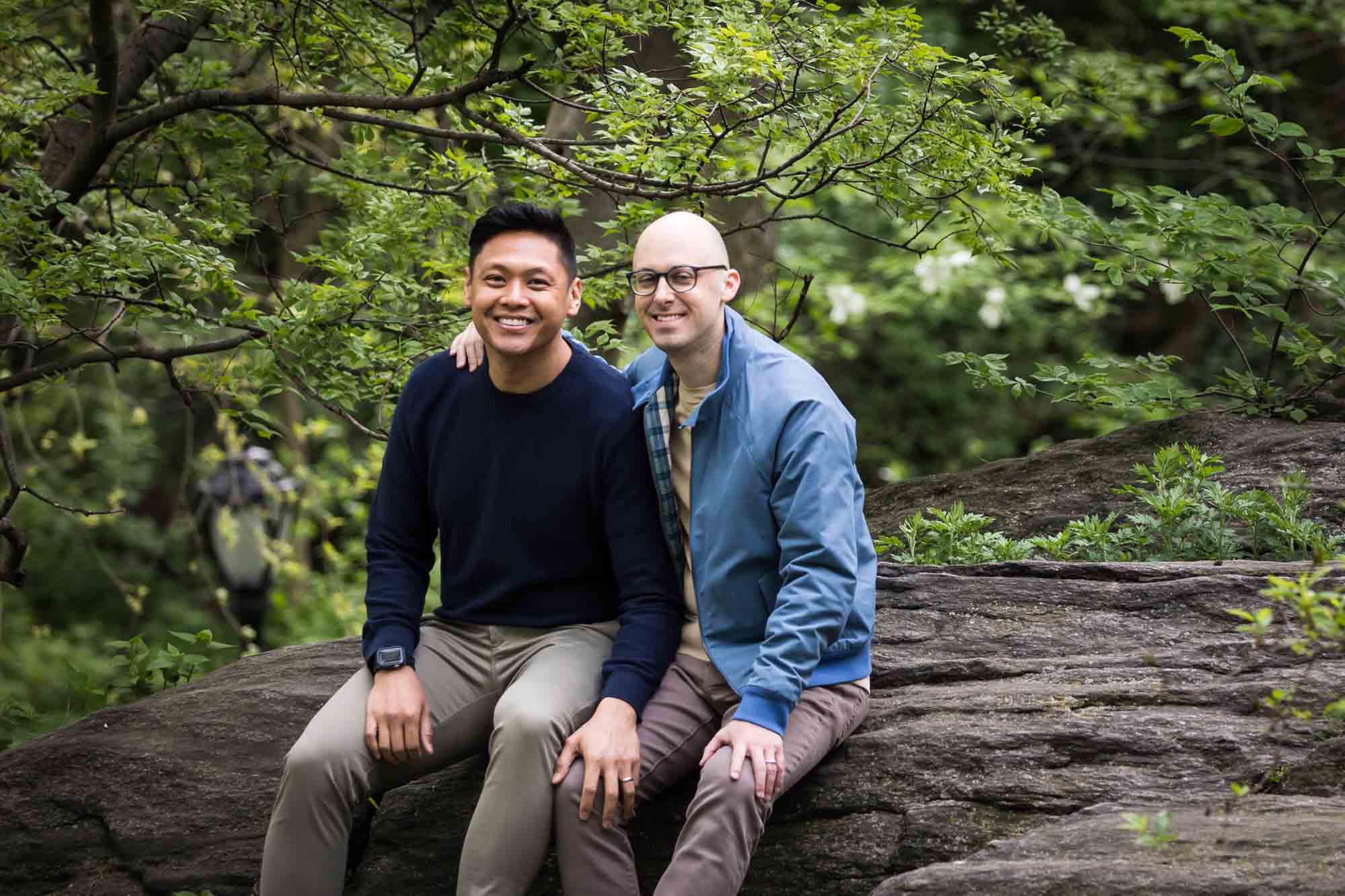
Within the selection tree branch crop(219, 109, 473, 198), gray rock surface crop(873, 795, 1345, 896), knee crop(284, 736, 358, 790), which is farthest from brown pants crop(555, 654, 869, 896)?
tree branch crop(219, 109, 473, 198)

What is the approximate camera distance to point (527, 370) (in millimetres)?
3615

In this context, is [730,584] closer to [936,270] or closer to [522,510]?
[522,510]

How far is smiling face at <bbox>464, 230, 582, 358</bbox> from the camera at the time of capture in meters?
3.51

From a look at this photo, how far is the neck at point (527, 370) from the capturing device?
3605 millimetres

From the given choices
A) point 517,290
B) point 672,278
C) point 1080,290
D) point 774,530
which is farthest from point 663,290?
point 1080,290

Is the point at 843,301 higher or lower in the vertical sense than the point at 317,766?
higher

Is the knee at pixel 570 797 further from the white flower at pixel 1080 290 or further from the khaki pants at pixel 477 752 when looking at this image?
the white flower at pixel 1080 290

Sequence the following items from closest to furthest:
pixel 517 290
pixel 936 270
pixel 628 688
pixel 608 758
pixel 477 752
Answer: pixel 608 758 → pixel 628 688 → pixel 517 290 → pixel 477 752 → pixel 936 270

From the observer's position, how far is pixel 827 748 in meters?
3.38

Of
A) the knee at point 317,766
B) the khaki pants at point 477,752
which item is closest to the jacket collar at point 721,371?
the khaki pants at point 477,752

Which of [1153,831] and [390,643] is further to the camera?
[390,643]

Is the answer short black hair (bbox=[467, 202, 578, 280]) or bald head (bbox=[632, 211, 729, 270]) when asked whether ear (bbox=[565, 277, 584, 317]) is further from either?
bald head (bbox=[632, 211, 729, 270])

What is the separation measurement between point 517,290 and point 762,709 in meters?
1.20

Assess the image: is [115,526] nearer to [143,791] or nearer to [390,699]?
[143,791]
